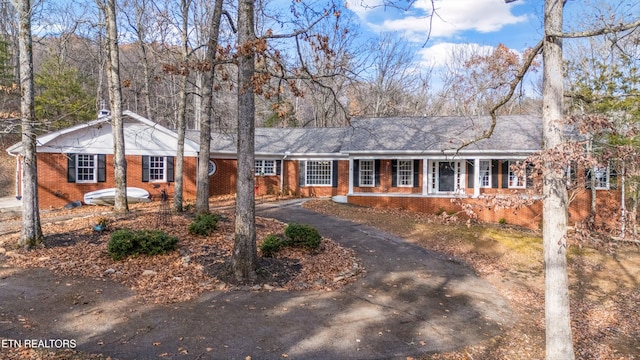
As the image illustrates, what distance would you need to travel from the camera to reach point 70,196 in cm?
1648

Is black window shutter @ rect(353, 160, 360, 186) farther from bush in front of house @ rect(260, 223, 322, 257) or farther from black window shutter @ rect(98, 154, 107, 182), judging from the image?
black window shutter @ rect(98, 154, 107, 182)

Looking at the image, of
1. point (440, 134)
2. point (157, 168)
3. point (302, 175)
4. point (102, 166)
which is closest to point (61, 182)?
point (102, 166)

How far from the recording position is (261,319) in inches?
227

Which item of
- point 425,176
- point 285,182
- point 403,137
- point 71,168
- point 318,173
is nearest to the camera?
point 71,168

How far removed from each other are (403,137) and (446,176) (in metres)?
2.93

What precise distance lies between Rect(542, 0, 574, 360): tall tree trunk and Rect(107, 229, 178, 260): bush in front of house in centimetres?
742

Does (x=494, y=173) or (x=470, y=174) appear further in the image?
(x=470, y=174)

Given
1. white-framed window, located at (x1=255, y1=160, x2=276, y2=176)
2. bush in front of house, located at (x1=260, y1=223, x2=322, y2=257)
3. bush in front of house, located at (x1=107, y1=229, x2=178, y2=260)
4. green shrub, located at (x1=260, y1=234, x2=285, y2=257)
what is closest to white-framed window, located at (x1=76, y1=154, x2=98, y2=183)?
white-framed window, located at (x1=255, y1=160, x2=276, y2=176)

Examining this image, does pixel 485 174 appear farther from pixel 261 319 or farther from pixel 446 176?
pixel 261 319

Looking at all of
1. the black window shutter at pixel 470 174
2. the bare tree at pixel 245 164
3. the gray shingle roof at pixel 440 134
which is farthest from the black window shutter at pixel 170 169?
the black window shutter at pixel 470 174

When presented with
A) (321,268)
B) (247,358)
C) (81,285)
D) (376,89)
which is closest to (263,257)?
(321,268)

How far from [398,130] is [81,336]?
57.8 feet

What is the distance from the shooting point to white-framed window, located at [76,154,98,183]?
656 inches

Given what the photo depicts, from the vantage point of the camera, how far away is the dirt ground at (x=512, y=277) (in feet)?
19.8
